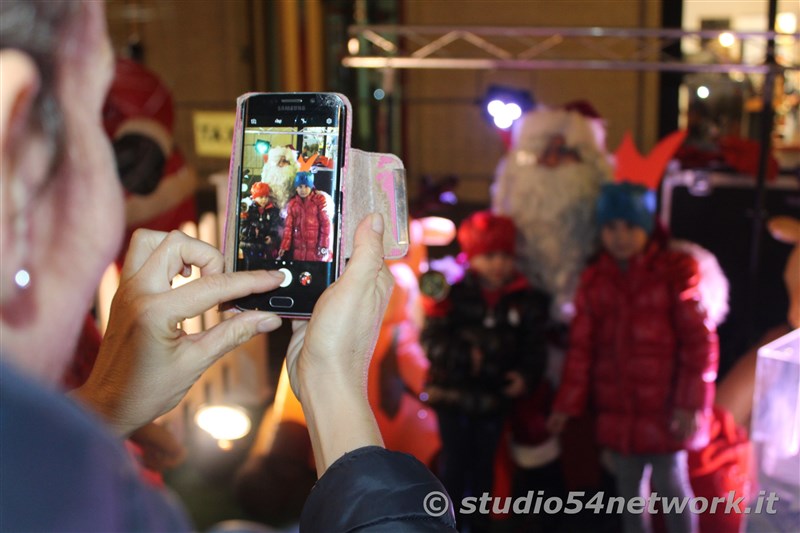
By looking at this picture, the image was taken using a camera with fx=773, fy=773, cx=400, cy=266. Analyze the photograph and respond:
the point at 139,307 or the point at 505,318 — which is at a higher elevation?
the point at 139,307

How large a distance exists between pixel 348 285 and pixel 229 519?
3.32 ft

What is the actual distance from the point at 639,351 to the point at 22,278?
105 centimetres

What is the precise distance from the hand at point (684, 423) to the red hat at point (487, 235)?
1.22 feet

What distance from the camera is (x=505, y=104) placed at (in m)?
1.43

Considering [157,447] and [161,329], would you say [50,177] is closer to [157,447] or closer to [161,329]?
[161,329]

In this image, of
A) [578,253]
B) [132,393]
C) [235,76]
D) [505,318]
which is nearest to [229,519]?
[505,318]

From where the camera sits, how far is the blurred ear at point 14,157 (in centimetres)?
21

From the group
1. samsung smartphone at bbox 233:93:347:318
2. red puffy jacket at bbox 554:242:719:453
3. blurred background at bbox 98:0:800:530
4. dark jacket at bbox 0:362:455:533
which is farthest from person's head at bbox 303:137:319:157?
red puffy jacket at bbox 554:242:719:453

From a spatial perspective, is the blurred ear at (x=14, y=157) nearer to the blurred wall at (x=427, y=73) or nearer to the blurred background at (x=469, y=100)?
the blurred background at (x=469, y=100)

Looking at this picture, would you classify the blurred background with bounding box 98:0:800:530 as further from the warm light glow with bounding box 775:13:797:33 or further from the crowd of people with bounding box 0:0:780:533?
the crowd of people with bounding box 0:0:780:533

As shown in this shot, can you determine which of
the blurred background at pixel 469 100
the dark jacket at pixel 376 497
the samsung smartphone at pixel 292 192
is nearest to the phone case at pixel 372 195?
the samsung smartphone at pixel 292 192

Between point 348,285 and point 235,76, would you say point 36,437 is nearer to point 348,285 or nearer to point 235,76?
point 348,285

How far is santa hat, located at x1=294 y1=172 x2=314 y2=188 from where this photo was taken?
415 millimetres

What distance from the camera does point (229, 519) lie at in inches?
50.0
